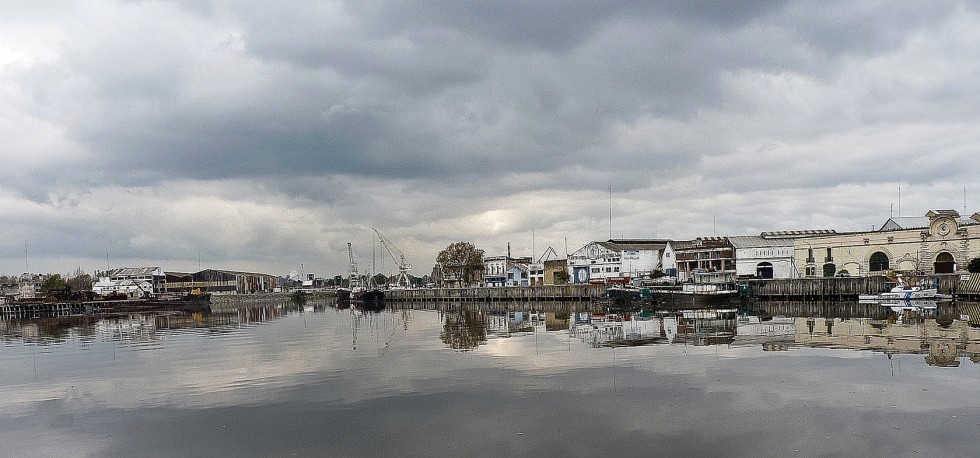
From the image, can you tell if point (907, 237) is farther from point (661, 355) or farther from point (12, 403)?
point (12, 403)

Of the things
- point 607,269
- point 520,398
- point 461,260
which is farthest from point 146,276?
point 520,398

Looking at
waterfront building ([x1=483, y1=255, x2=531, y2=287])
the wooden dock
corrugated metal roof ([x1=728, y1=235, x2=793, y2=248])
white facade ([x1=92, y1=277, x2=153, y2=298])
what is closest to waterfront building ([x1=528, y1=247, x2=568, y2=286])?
waterfront building ([x1=483, y1=255, x2=531, y2=287])

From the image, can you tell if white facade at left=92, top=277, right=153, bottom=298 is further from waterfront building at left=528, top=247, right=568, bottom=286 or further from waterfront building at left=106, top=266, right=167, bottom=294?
waterfront building at left=528, top=247, right=568, bottom=286

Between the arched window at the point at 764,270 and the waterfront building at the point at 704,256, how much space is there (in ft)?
13.5

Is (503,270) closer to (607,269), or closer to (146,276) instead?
(607,269)

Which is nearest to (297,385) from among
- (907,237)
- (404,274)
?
(907,237)

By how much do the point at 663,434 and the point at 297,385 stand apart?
40.9 ft

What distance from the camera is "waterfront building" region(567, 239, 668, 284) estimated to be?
4564 inches

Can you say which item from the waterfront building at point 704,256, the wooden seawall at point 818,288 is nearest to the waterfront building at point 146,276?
the waterfront building at point 704,256

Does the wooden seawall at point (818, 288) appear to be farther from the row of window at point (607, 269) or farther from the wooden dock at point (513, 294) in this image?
the row of window at point (607, 269)

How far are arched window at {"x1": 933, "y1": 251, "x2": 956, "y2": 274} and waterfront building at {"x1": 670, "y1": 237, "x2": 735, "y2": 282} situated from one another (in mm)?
27688

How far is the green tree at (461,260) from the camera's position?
15288 cm

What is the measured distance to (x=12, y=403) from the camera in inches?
793

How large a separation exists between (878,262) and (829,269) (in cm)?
643
